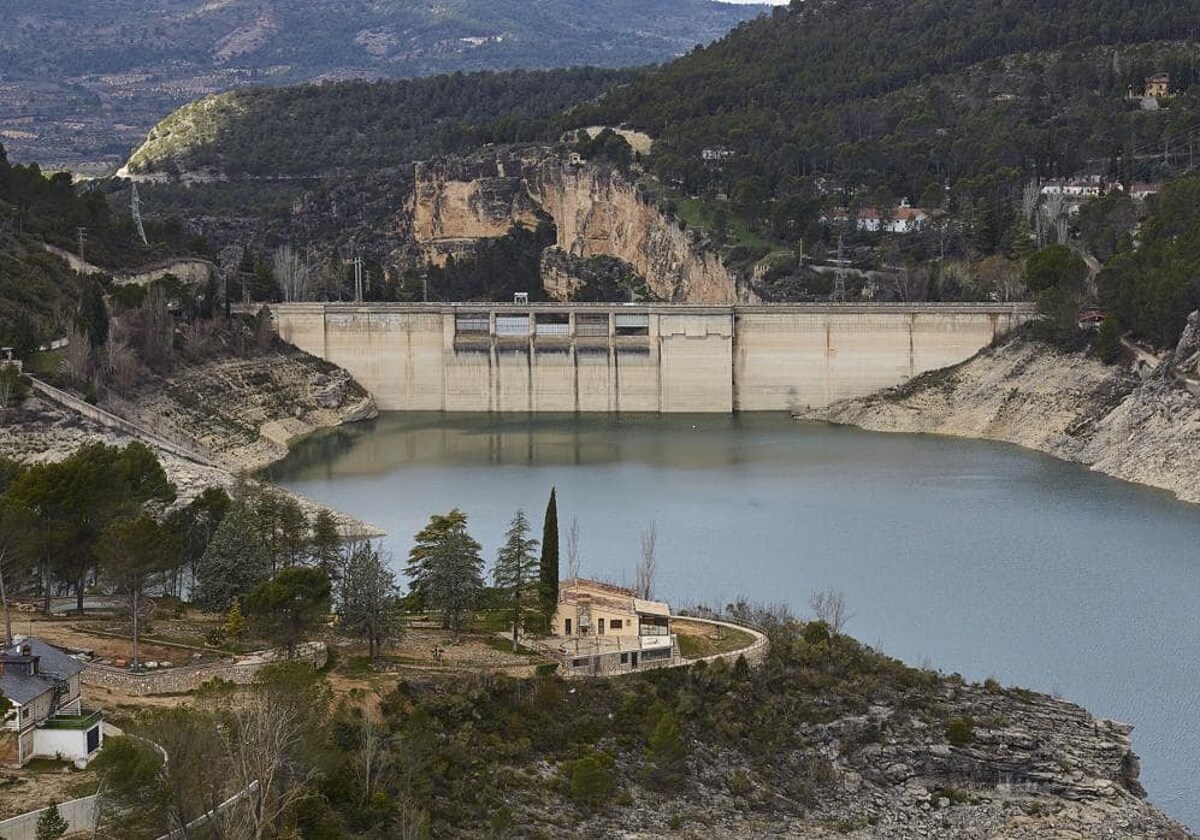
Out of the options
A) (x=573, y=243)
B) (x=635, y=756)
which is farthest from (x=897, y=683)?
(x=573, y=243)

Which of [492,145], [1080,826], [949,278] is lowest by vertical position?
[1080,826]

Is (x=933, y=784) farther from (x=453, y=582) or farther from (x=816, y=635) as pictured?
(x=453, y=582)

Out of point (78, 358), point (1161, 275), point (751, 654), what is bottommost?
point (751, 654)

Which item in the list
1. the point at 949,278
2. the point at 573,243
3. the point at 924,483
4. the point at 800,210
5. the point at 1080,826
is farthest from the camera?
the point at 573,243

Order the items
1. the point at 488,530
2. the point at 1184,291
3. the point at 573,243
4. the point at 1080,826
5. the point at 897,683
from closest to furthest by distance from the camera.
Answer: the point at 1080,826, the point at 897,683, the point at 488,530, the point at 1184,291, the point at 573,243

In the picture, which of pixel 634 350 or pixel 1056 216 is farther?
pixel 1056 216

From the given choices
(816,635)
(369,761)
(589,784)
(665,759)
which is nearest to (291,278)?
(816,635)

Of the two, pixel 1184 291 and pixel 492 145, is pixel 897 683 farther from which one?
pixel 492 145
